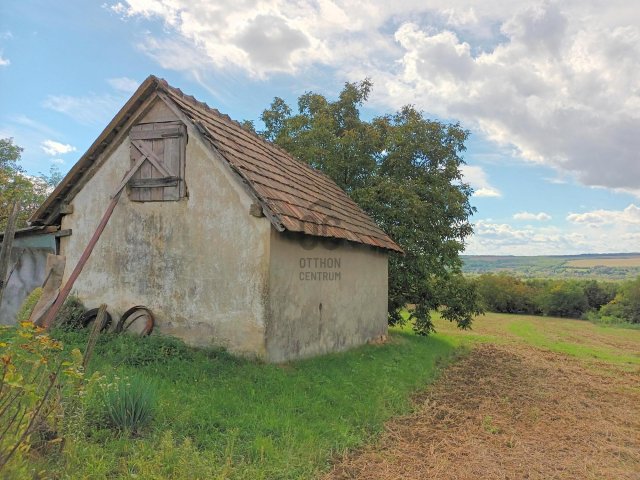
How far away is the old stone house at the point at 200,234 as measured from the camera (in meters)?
7.79

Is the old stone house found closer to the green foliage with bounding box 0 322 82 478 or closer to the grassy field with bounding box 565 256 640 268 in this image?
the green foliage with bounding box 0 322 82 478

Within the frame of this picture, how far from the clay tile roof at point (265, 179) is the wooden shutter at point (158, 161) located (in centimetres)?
52

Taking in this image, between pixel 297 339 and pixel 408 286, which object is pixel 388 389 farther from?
pixel 408 286

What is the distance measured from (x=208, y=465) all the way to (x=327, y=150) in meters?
14.2

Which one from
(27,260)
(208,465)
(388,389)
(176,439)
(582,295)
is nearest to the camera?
(208,465)

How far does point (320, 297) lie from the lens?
372 inches

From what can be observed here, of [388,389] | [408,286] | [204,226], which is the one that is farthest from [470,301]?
[204,226]

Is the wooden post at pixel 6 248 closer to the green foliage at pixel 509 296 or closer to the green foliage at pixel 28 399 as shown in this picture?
the green foliage at pixel 28 399

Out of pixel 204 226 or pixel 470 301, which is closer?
pixel 204 226

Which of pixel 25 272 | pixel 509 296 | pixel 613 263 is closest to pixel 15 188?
pixel 25 272

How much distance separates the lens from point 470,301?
1655 centimetres

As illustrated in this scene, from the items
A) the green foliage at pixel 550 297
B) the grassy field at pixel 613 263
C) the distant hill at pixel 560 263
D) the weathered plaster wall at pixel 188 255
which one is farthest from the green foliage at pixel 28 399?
the grassy field at pixel 613 263

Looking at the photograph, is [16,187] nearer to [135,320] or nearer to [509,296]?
[135,320]

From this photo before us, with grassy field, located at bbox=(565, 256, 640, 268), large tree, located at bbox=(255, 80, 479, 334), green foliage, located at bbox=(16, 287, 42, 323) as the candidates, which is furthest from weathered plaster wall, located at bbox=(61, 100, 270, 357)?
grassy field, located at bbox=(565, 256, 640, 268)
